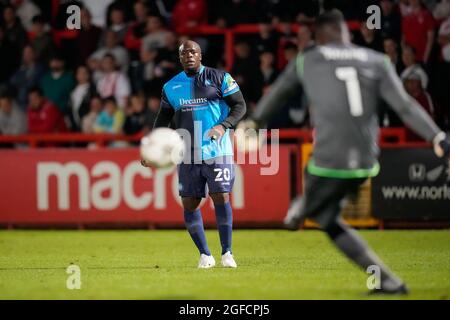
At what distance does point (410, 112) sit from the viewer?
805cm

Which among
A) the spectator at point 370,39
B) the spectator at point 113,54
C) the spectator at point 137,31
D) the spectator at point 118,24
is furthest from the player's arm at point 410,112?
the spectator at point 118,24

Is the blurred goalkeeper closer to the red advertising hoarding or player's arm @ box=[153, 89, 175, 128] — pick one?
player's arm @ box=[153, 89, 175, 128]

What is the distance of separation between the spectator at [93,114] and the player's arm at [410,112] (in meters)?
10.3

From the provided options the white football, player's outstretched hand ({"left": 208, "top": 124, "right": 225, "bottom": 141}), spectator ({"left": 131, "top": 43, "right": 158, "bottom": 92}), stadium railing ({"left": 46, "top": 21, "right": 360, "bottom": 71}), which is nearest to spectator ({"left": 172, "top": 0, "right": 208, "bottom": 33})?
stadium railing ({"left": 46, "top": 21, "right": 360, "bottom": 71})

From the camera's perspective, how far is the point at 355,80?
8.16 metres

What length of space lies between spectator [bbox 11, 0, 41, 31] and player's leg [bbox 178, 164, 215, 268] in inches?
404

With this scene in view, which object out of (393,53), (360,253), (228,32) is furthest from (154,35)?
(360,253)

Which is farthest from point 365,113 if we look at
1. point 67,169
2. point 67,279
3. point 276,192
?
point 67,169

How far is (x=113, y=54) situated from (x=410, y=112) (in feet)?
37.3

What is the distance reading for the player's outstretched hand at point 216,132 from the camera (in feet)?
34.5

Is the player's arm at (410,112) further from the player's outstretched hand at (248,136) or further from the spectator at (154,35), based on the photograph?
the spectator at (154,35)

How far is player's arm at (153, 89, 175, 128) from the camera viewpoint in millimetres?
11289

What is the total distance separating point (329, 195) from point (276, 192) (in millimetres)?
8323

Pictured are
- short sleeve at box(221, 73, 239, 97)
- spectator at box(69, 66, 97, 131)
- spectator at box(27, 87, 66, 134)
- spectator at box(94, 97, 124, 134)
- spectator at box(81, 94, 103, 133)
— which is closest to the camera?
short sleeve at box(221, 73, 239, 97)
